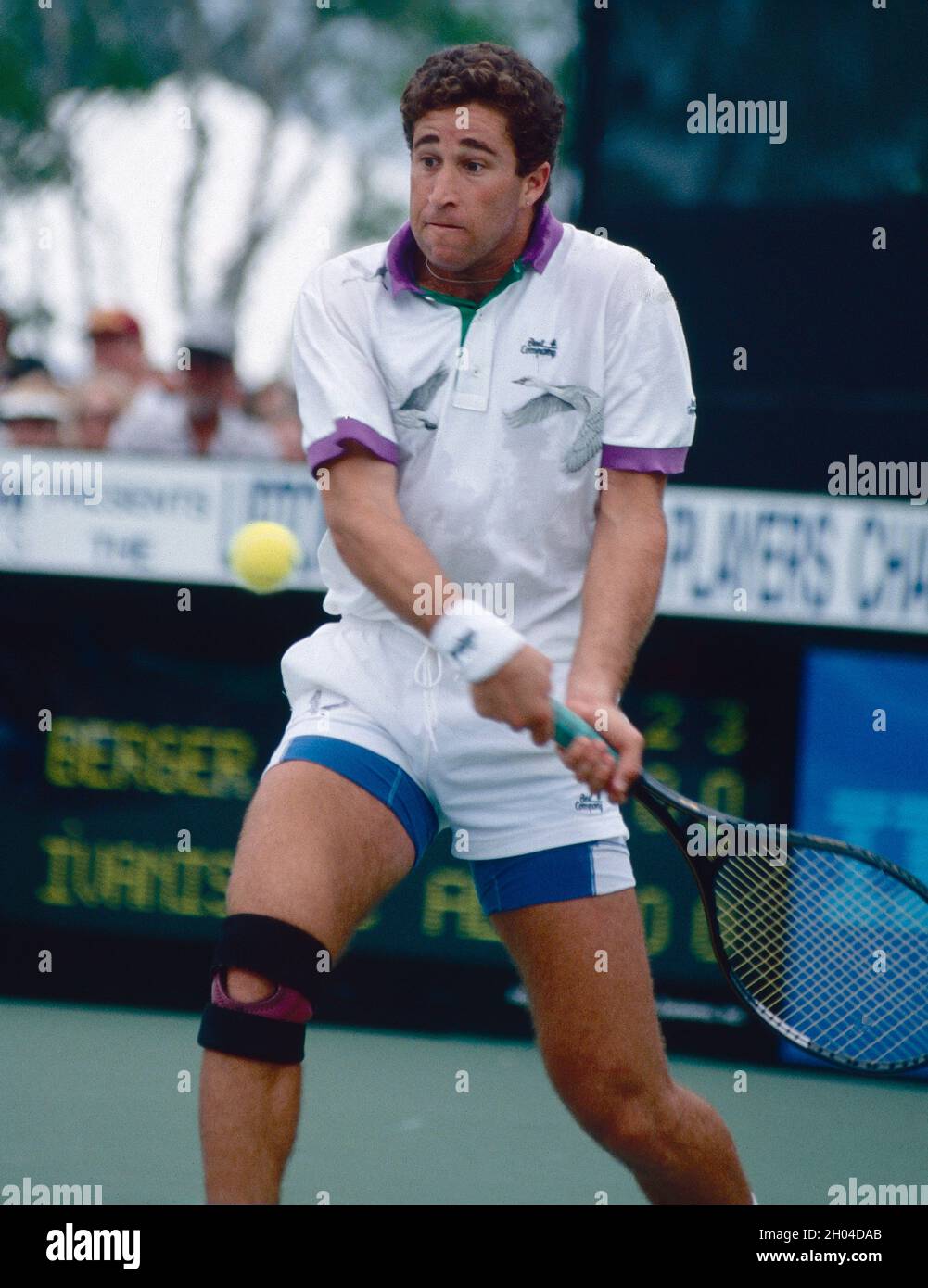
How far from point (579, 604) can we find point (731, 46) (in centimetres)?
280

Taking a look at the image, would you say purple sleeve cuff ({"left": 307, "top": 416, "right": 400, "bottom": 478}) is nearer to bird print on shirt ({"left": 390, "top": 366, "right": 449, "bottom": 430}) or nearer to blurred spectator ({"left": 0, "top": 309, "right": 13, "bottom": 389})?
bird print on shirt ({"left": 390, "top": 366, "right": 449, "bottom": 430})

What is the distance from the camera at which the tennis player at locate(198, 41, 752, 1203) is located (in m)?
2.79

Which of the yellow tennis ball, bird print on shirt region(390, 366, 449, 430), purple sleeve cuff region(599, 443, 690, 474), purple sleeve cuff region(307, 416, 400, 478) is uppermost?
bird print on shirt region(390, 366, 449, 430)

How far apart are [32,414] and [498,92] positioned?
3.12 metres

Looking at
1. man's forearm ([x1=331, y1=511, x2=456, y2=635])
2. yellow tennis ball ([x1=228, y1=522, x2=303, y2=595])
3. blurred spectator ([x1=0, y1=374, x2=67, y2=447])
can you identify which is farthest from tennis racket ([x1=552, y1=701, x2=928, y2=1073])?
blurred spectator ([x1=0, y1=374, x2=67, y2=447])

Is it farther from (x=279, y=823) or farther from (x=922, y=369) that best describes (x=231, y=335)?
(x=279, y=823)

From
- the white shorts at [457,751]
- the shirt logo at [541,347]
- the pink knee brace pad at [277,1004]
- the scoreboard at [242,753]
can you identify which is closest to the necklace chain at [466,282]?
the shirt logo at [541,347]

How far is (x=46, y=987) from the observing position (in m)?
5.46

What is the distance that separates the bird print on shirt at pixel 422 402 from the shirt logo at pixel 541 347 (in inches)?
5.1

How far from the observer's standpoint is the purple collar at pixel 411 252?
2.95 meters

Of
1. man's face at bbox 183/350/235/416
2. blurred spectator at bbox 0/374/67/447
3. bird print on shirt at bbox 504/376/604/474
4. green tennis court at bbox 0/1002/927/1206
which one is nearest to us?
bird print on shirt at bbox 504/376/604/474

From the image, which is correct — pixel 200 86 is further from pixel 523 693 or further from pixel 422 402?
pixel 523 693

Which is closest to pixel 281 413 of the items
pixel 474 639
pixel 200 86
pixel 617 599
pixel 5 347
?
pixel 5 347

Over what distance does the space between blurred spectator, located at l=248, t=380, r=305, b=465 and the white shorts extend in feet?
9.45
